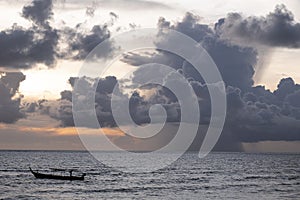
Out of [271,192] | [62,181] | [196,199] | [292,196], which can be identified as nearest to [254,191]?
[271,192]

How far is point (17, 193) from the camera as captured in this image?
91.6 meters

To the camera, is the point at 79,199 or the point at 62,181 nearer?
the point at 79,199

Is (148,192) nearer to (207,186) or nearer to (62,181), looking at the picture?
(207,186)

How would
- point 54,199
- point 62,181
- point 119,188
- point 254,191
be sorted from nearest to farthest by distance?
point 54,199
point 254,191
point 119,188
point 62,181

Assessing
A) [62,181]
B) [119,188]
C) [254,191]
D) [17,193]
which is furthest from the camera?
[62,181]

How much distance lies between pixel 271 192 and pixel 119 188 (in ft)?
98.6

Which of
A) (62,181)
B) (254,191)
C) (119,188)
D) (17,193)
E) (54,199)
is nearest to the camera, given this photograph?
(54,199)

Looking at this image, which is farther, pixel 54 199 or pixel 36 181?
pixel 36 181

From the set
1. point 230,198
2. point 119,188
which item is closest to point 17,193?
point 119,188

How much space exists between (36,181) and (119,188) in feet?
75.0

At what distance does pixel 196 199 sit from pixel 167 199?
15.9ft

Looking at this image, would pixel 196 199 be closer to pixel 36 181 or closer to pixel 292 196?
pixel 292 196

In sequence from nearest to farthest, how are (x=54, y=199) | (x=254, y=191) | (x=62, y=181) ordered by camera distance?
(x=54, y=199) < (x=254, y=191) < (x=62, y=181)

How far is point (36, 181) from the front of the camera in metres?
116
